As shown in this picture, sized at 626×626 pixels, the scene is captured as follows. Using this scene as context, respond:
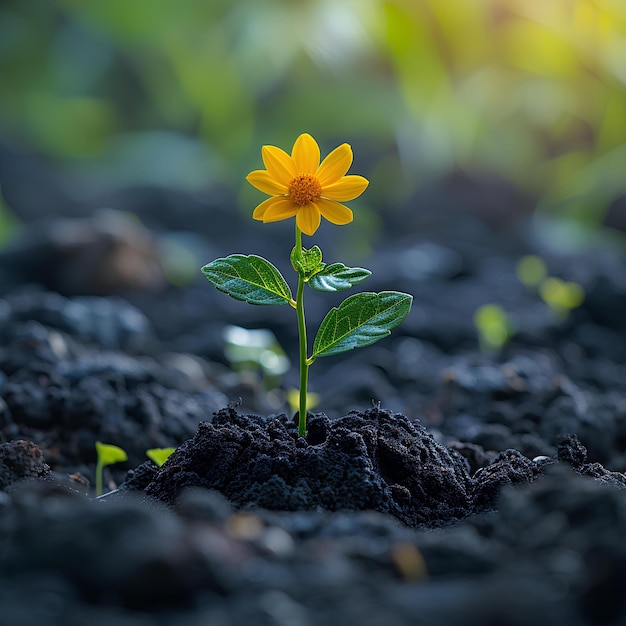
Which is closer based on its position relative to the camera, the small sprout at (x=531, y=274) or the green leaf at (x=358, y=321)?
the green leaf at (x=358, y=321)

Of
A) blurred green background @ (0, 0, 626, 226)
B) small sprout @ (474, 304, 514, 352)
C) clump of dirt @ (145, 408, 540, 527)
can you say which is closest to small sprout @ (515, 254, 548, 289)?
small sprout @ (474, 304, 514, 352)

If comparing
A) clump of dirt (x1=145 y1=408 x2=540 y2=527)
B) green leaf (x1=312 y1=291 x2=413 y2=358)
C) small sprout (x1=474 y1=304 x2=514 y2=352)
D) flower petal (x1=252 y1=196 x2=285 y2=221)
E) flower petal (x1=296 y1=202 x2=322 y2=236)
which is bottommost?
clump of dirt (x1=145 y1=408 x2=540 y2=527)

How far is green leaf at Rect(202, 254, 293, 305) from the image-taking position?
1.22 metres

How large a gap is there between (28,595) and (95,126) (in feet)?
21.1

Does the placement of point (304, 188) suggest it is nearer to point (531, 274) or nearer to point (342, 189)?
point (342, 189)

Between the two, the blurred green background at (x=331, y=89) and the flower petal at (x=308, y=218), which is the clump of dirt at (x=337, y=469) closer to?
the flower petal at (x=308, y=218)

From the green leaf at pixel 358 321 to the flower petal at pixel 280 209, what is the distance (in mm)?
150

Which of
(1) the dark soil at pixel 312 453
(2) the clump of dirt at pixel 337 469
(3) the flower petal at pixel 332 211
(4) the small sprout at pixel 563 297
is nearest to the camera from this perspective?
(1) the dark soil at pixel 312 453

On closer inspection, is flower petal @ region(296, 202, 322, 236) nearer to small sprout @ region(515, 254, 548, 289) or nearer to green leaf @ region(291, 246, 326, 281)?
green leaf @ region(291, 246, 326, 281)

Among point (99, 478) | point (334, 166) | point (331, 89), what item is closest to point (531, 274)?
point (99, 478)

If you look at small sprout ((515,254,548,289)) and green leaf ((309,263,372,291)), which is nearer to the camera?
green leaf ((309,263,372,291))

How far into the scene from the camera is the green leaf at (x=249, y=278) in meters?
1.22

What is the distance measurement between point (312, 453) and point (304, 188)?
356mm

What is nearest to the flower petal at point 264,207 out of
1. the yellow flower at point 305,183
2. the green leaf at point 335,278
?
the yellow flower at point 305,183
